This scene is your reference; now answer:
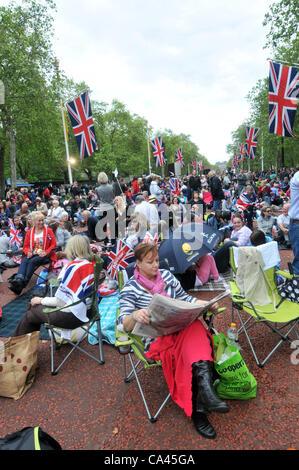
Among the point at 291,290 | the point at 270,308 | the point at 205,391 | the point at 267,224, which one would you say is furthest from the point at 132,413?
the point at 267,224

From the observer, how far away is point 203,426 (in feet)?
7.43

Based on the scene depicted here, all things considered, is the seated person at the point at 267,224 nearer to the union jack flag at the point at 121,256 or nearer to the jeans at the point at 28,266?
the union jack flag at the point at 121,256

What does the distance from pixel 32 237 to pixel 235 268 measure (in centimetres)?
399

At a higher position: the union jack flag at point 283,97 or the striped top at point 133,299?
the union jack flag at point 283,97

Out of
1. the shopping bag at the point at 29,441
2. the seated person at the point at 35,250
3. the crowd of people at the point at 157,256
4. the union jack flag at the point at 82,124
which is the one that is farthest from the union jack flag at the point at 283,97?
the shopping bag at the point at 29,441

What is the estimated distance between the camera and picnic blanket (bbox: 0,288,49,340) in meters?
4.11

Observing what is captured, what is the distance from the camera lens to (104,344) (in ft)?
12.3

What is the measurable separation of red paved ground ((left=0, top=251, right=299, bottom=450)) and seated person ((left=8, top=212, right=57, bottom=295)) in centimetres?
259

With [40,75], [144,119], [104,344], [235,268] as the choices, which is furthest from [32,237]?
[144,119]

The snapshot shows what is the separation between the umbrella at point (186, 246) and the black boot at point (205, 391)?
2.30 metres

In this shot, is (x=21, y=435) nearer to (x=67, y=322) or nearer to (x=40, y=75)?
(x=67, y=322)

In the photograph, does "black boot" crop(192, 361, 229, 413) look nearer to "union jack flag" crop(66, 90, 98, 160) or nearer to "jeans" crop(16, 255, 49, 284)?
"jeans" crop(16, 255, 49, 284)

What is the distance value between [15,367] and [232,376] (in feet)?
7.04

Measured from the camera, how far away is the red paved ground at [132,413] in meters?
2.24
